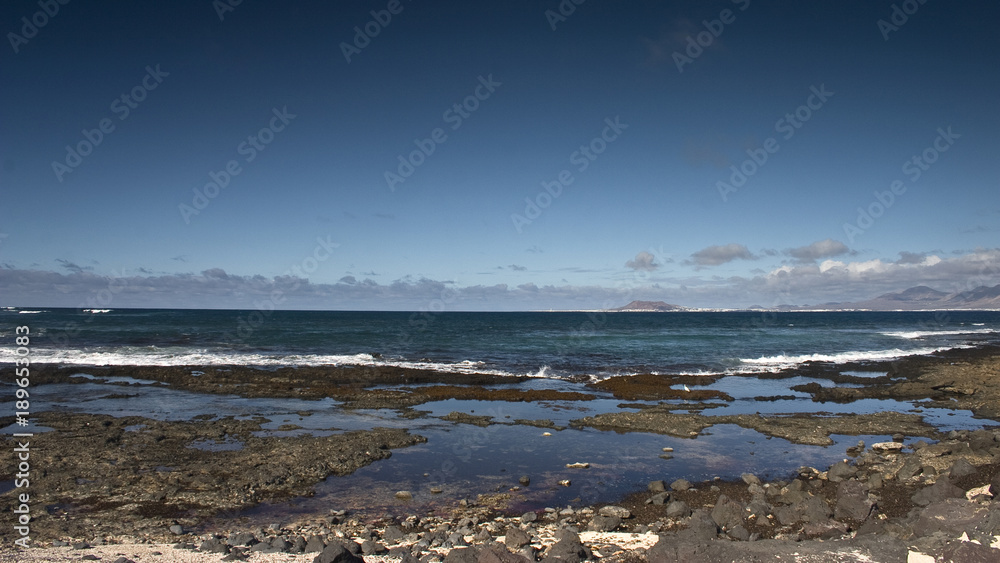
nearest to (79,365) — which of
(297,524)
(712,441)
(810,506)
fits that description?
(297,524)

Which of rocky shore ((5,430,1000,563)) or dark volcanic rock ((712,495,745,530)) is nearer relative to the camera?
rocky shore ((5,430,1000,563))

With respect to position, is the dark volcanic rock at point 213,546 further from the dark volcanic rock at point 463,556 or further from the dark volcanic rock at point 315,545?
the dark volcanic rock at point 463,556

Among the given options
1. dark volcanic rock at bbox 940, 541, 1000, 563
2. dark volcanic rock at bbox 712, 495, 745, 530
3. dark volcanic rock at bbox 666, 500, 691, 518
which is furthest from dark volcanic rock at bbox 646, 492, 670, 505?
dark volcanic rock at bbox 940, 541, 1000, 563

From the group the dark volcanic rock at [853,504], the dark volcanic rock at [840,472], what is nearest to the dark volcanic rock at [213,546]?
the dark volcanic rock at [853,504]

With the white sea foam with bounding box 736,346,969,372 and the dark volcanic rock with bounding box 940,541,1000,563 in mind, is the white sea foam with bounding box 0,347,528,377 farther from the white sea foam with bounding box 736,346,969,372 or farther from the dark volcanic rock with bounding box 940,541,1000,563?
the dark volcanic rock with bounding box 940,541,1000,563

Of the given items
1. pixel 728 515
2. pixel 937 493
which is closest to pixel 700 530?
pixel 728 515

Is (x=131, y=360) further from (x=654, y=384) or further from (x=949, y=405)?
(x=949, y=405)

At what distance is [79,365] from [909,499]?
36.5 metres

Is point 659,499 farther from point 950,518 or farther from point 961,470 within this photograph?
point 961,470

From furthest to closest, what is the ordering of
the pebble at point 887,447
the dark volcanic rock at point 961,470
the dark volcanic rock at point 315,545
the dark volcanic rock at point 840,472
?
the pebble at point 887,447 → the dark volcanic rock at point 840,472 → the dark volcanic rock at point 961,470 → the dark volcanic rock at point 315,545

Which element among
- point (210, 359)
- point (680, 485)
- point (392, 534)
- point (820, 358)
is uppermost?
point (210, 359)

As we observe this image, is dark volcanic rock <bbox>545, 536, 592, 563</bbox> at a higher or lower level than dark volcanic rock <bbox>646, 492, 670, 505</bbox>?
higher

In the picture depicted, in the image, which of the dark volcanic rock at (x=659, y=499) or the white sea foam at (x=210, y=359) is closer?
the dark volcanic rock at (x=659, y=499)

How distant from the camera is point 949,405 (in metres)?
20.9
